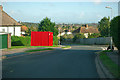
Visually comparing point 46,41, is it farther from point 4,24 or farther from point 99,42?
point 99,42

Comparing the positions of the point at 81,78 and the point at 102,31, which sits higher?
the point at 102,31

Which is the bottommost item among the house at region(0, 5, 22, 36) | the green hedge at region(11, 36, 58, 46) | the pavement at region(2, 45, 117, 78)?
the pavement at region(2, 45, 117, 78)

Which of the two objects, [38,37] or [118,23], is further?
[38,37]

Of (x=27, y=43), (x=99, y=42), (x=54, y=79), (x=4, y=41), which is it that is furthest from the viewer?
(x=99, y=42)

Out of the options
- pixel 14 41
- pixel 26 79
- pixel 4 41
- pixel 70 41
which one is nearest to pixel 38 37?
pixel 14 41

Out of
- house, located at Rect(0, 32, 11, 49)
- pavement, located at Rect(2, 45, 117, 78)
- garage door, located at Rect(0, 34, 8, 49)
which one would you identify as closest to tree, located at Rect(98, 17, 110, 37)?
house, located at Rect(0, 32, 11, 49)

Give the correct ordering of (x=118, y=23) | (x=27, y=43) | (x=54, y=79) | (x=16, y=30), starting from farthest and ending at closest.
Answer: (x=16, y=30), (x=27, y=43), (x=118, y=23), (x=54, y=79)

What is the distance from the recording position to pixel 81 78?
27.5 ft

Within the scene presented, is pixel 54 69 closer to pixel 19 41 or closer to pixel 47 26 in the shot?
pixel 19 41

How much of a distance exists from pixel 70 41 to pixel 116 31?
76.4 meters

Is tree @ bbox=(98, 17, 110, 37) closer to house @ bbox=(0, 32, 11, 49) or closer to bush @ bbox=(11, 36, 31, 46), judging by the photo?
bush @ bbox=(11, 36, 31, 46)

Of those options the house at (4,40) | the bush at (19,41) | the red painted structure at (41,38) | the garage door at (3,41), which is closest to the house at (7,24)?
the red painted structure at (41,38)

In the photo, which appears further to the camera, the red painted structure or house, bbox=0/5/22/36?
the red painted structure

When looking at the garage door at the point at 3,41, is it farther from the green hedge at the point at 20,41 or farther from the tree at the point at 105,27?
the tree at the point at 105,27
